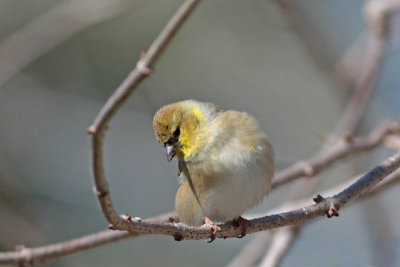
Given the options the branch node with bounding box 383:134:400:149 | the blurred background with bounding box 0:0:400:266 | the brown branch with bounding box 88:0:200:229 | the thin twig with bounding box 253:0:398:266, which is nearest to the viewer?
the brown branch with bounding box 88:0:200:229

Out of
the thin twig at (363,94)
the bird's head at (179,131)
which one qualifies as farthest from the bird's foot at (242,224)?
the thin twig at (363,94)

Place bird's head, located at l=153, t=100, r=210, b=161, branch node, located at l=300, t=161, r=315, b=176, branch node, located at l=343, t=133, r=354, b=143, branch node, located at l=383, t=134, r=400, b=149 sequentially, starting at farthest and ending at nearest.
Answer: branch node, located at l=383, t=134, r=400, b=149, branch node, located at l=343, t=133, r=354, b=143, branch node, located at l=300, t=161, r=315, b=176, bird's head, located at l=153, t=100, r=210, b=161

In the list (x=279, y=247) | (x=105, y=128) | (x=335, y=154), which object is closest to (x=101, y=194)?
(x=105, y=128)

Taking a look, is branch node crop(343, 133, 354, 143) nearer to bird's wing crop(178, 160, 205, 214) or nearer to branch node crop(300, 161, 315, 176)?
branch node crop(300, 161, 315, 176)

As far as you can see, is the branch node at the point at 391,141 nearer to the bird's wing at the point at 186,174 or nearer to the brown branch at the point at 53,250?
the bird's wing at the point at 186,174

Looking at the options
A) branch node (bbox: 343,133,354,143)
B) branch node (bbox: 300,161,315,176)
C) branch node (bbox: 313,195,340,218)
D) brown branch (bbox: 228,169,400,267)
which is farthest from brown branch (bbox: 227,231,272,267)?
branch node (bbox: 313,195,340,218)

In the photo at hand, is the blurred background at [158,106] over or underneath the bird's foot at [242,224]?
over
